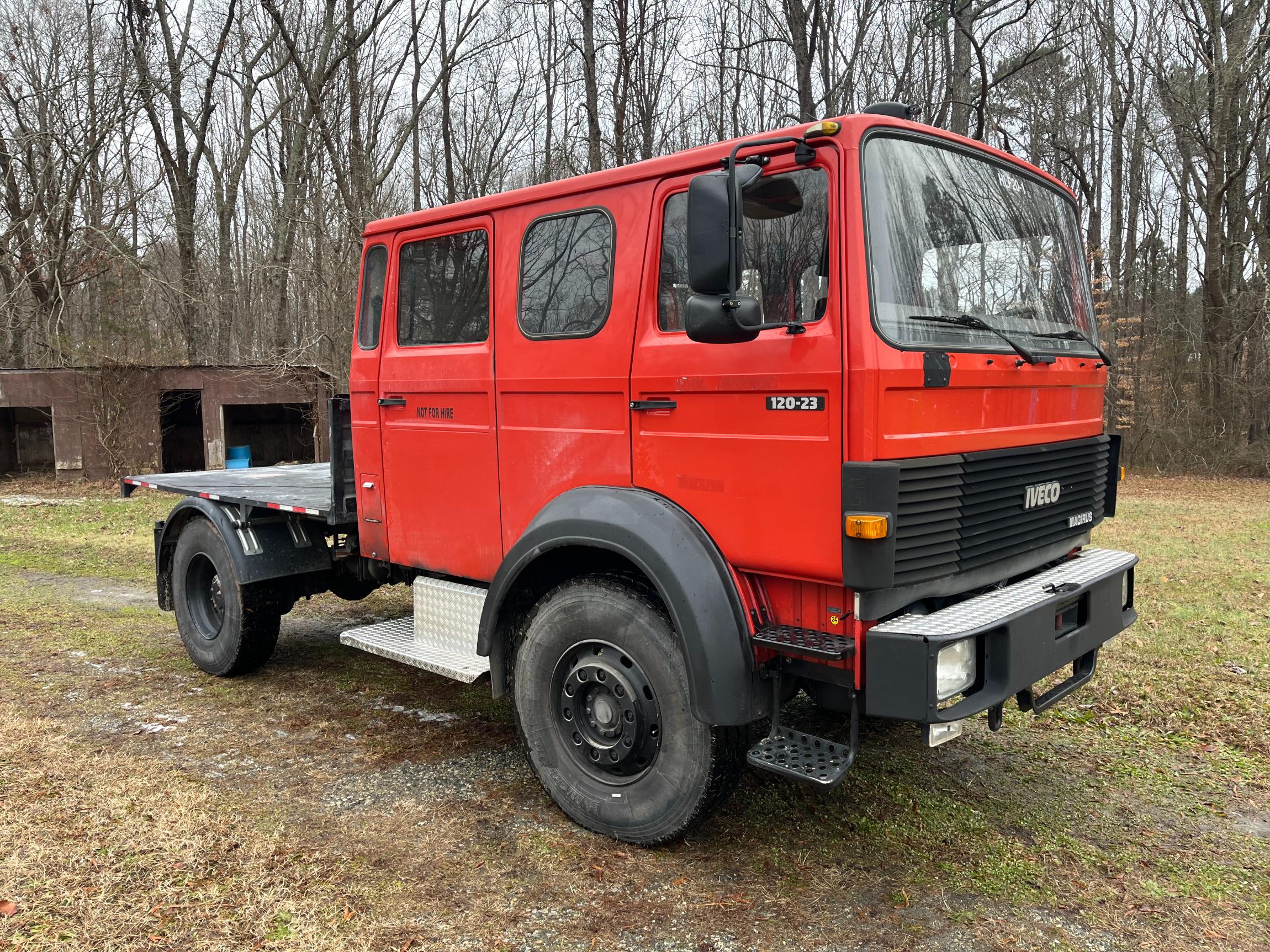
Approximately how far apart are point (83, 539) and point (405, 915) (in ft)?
33.3

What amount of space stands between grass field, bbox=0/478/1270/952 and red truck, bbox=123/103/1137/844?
428mm

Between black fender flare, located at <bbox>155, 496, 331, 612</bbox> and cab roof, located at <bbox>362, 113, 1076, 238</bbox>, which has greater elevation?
cab roof, located at <bbox>362, 113, 1076, 238</bbox>

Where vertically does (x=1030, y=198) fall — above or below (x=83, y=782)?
above

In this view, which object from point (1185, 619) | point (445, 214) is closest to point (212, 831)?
point (445, 214)

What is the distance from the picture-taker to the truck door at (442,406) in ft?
13.7

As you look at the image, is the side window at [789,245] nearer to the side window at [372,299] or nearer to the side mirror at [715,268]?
the side mirror at [715,268]

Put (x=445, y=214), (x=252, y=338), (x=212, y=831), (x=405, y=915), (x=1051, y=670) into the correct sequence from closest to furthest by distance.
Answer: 1. (x=405, y=915)
2. (x=1051, y=670)
3. (x=212, y=831)
4. (x=445, y=214)
5. (x=252, y=338)

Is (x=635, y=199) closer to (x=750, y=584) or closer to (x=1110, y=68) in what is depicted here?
(x=750, y=584)

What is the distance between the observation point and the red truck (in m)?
2.97

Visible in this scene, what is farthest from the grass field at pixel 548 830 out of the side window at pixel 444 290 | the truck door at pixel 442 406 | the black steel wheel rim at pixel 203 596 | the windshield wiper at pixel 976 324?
the side window at pixel 444 290

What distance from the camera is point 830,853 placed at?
3.47m

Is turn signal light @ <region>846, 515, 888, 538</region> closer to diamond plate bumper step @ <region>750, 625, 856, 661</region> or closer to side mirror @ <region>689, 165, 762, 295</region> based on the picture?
diamond plate bumper step @ <region>750, 625, 856, 661</region>

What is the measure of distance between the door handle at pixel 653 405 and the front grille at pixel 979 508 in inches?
35.9

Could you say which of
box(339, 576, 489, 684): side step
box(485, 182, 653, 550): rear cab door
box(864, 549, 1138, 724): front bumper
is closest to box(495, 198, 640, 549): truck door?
box(485, 182, 653, 550): rear cab door
